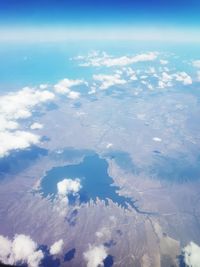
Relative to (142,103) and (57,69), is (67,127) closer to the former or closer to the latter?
(142,103)

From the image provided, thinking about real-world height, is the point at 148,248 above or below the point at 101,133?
above

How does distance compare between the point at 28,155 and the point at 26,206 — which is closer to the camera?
the point at 26,206

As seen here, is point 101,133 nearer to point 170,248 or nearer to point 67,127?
point 67,127

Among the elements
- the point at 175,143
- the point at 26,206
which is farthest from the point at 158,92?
the point at 26,206

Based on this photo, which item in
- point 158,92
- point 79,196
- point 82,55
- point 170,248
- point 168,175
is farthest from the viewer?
point 82,55

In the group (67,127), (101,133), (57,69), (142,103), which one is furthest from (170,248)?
(57,69)

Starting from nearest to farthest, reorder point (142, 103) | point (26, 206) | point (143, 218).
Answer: point (143, 218), point (26, 206), point (142, 103)
